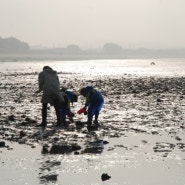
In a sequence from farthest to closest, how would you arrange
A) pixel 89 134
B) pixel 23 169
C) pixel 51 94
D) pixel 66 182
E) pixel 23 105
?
pixel 23 105, pixel 51 94, pixel 89 134, pixel 23 169, pixel 66 182

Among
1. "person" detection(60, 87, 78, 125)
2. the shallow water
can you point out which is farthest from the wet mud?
"person" detection(60, 87, 78, 125)

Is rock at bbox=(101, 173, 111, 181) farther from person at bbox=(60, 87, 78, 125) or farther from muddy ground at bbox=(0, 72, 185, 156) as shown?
person at bbox=(60, 87, 78, 125)

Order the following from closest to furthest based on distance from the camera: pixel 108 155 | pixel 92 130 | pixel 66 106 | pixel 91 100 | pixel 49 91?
1. pixel 108 155
2. pixel 92 130
3. pixel 49 91
4. pixel 91 100
5. pixel 66 106

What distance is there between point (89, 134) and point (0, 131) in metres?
2.50

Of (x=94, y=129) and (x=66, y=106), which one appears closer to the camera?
(x=94, y=129)

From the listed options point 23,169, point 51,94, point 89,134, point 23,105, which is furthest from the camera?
point 23,105

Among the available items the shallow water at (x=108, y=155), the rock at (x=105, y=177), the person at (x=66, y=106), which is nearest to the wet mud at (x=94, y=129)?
the shallow water at (x=108, y=155)

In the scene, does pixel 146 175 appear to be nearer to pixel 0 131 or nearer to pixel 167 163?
pixel 167 163

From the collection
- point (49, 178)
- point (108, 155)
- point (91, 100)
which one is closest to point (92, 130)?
point (91, 100)

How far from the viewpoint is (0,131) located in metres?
13.1

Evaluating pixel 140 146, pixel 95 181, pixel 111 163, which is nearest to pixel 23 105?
pixel 140 146

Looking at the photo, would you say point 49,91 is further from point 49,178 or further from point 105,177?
point 105,177

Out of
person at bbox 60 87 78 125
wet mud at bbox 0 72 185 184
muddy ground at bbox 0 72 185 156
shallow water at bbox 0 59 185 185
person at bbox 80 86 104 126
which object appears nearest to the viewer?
shallow water at bbox 0 59 185 185

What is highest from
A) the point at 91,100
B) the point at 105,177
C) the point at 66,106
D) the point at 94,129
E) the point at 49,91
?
the point at 49,91
